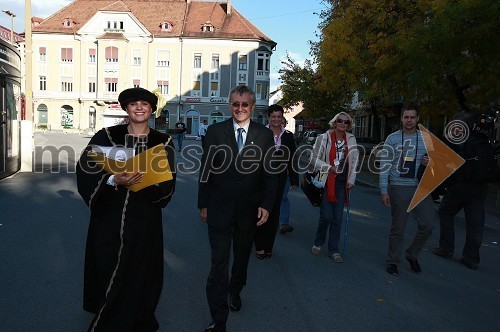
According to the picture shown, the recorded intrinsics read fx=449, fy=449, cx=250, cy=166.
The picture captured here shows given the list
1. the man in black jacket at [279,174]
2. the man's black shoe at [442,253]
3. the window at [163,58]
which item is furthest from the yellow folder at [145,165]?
the window at [163,58]

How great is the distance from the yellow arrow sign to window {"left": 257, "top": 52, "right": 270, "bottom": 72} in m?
52.6

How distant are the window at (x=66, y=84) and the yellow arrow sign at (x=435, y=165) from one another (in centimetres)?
5669

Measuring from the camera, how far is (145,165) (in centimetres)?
301

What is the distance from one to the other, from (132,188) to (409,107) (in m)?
3.52

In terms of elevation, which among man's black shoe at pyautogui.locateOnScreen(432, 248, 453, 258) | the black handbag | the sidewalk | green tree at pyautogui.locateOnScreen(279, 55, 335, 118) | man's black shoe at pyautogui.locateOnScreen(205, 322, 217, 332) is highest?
green tree at pyautogui.locateOnScreen(279, 55, 335, 118)

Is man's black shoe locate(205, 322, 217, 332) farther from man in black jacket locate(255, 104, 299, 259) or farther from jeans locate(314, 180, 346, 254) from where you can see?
jeans locate(314, 180, 346, 254)

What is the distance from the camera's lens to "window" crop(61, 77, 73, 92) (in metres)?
55.7

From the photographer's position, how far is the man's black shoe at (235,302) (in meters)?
4.02

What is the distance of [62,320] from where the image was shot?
3639mm

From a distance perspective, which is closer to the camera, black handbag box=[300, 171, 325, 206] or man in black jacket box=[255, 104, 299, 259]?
man in black jacket box=[255, 104, 299, 259]

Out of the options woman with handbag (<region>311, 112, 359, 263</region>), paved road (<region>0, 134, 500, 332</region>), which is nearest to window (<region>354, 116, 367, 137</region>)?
paved road (<region>0, 134, 500, 332</region>)

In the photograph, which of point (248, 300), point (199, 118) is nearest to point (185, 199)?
point (248, 300)

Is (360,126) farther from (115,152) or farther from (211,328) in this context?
(115,152)

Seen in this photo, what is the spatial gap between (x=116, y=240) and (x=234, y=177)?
1.00 meters
